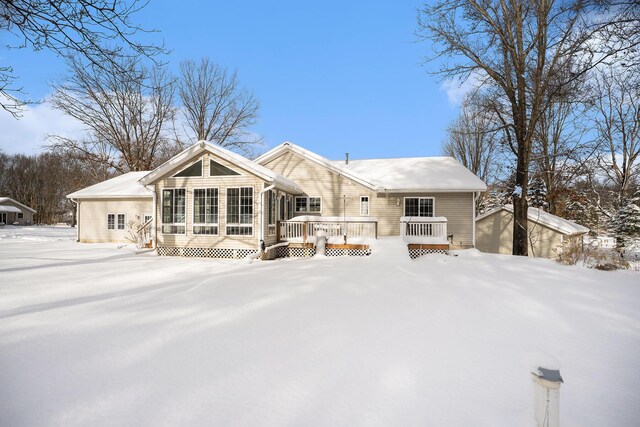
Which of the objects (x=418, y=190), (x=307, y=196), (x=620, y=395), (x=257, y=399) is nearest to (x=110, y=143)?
(x=307, y=196)

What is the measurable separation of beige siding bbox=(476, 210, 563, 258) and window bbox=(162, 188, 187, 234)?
53.6 ft

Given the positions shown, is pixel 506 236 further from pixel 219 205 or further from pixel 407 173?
pixel 219 205

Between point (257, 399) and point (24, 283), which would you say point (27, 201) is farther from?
point (257, 399)

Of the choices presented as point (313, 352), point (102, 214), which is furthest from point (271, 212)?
point (102, 214)

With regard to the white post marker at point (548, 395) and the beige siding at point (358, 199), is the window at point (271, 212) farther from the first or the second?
the white post marker at point (548, 395)

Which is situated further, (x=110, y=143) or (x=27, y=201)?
(x=27, y=201)

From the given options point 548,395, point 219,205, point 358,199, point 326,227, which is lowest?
point 548,395

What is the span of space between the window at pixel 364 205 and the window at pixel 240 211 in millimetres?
5896

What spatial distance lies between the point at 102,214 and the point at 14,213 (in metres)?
42.3

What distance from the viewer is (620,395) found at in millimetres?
2879

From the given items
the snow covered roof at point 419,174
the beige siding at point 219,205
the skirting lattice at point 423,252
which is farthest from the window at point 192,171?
the skirting lattice at point 423,252

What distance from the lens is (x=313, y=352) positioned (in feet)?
11.5

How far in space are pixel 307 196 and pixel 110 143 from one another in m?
21.7

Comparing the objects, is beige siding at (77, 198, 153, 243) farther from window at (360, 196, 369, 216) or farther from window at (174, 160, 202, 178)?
window at (360, 196, 369, 216)
